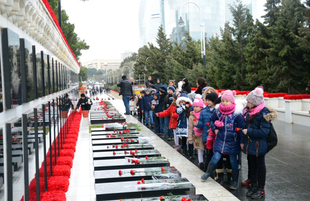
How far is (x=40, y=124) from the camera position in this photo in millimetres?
5344

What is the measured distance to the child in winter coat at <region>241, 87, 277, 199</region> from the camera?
5945mm

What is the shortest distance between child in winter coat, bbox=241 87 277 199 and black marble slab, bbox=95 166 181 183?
1.51 metres

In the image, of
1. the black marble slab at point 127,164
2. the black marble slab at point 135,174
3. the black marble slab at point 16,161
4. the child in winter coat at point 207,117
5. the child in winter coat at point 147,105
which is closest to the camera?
the black marble slab at point 16,161

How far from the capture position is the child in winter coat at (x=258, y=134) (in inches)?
234

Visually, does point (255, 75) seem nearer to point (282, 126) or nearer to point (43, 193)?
point (282, 126)

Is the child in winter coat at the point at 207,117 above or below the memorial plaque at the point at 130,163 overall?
above

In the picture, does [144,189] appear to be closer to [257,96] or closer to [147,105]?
[257,96]

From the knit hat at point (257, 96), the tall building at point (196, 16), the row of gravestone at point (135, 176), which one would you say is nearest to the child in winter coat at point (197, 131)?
the row of gravestone at point (135, 176)

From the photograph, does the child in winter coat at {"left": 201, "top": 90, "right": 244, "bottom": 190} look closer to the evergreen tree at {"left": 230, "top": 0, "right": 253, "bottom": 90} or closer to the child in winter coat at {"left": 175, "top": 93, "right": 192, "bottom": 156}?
the child in winter coat at {"left": 175, "top": 93, "right": 192, "bottom": 156}

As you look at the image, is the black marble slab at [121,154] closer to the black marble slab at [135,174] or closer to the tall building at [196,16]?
the black marble slab at [135,174]

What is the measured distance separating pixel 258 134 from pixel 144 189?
7.21 feet

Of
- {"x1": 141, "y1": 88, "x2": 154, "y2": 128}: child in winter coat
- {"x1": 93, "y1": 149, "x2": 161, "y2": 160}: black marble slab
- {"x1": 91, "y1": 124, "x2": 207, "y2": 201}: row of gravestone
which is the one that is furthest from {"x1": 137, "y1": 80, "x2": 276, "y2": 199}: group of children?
{"x1": 141, "y1": 88, "x2": 154, "y2": 128}: child in winter coat

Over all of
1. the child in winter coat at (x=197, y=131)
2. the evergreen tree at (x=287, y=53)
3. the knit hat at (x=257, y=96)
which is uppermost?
the evergreen tree at (x=287, y=53)

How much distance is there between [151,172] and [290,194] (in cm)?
267
